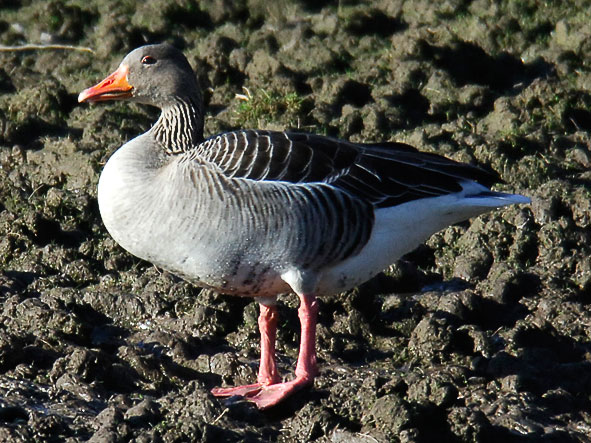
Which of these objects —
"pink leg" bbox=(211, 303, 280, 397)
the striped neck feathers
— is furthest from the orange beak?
Answer: "pink leg" bbox=(211, 303, 280, 397)

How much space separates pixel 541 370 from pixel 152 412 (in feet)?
8.73

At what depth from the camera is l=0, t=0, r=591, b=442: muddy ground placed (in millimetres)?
6809

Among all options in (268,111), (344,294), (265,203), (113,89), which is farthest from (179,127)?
(268,111)

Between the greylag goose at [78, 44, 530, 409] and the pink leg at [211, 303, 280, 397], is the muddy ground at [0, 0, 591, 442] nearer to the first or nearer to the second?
the pink leg at [211, 303, 280, 397]

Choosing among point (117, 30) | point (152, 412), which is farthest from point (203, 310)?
point (117, 30)

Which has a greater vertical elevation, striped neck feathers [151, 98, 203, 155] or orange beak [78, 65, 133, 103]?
orange beak [78, 65, 133, 103]

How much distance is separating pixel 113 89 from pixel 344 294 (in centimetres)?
229

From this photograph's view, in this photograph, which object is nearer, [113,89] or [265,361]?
[265,361]

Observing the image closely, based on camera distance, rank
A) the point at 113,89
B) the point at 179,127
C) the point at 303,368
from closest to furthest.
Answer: the point at 303,368
the point at 179,127
the point at 113,89

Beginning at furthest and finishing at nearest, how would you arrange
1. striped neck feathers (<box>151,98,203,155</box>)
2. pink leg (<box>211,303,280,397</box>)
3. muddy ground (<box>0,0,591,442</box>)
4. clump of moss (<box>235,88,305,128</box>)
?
clump of moss (<box>235,88,305,128</box>) < striped neck feathers (<box>151,98,203,155</box>) < pink leg (<box>211,303,280,397</box>) < muddy ground (<box>0,0,591,442</box>)

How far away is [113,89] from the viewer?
7945 mm

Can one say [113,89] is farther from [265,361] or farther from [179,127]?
[265,361]

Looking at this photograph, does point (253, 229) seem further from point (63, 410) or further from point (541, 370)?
point (541, 370)

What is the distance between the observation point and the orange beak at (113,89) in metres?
7.93
